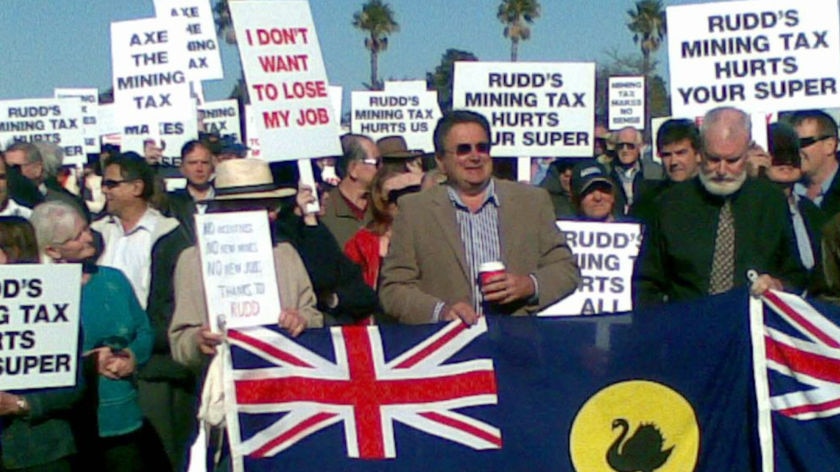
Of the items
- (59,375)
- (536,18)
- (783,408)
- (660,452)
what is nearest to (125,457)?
(59,375)

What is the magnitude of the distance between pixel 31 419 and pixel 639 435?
93.4 inches

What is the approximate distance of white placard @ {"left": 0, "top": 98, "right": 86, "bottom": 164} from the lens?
16.9 m

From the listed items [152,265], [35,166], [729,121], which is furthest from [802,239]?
[35,166]

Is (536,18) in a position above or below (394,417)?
above

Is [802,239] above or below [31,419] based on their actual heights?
above

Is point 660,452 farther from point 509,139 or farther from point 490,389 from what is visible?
point 509,139

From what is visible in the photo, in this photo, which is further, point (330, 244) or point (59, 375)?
point (330, 244)

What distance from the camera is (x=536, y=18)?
83.1 metres

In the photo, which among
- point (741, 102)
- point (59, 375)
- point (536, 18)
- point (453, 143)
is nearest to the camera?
point (59, 375)

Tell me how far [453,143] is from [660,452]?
5.34ft

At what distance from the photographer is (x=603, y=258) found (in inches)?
372

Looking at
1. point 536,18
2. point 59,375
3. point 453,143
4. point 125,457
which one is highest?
point 536,18

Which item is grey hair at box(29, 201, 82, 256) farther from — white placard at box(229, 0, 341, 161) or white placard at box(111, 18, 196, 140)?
white placard at box(111, 18, 196, 140)

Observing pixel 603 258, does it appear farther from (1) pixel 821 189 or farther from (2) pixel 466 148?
(2) pixel 466 148
